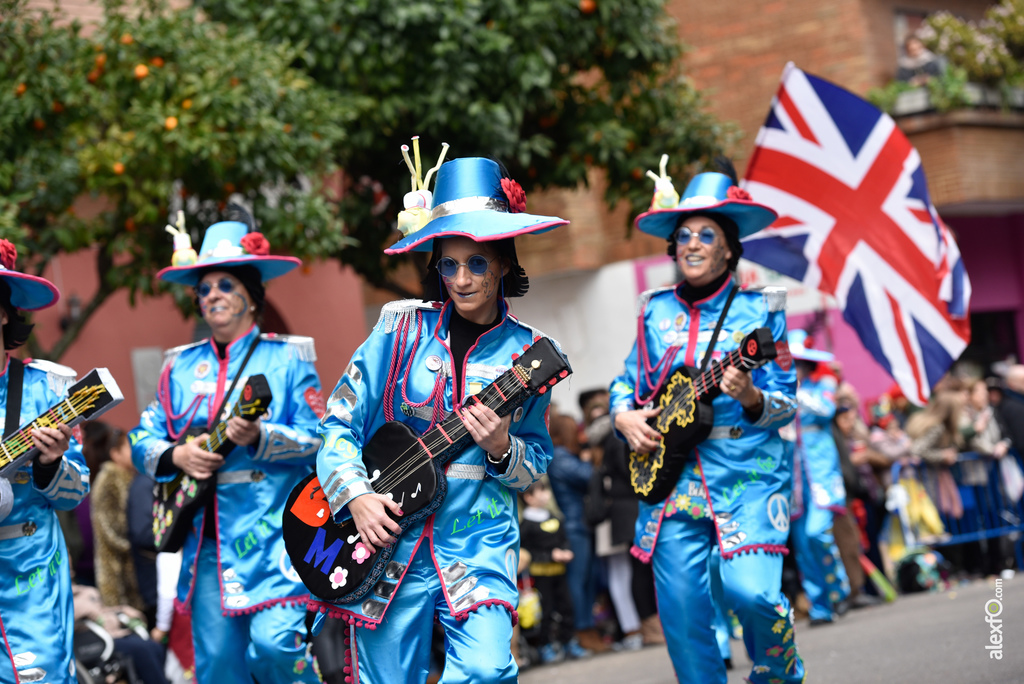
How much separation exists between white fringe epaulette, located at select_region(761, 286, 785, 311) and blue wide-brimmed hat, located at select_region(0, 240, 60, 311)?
3043mm

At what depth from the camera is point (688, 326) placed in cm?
575

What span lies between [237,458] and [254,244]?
1114mm

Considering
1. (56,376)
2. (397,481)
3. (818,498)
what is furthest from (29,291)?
(818,498)

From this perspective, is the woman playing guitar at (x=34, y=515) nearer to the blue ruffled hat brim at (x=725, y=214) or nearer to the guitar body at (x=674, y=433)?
the guitar body at (x=674, y=433)

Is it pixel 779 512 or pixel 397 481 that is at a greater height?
pixel 397 481

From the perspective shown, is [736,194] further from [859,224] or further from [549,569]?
[549,569]

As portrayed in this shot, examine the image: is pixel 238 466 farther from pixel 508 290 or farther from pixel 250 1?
pixel 250 1

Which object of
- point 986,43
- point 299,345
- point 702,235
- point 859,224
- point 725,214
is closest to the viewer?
point 702,235

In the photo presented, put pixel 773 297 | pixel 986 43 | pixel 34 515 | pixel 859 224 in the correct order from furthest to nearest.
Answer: pixel 986 43
pixel 859 224
pixel 773 297
pixel 34 515

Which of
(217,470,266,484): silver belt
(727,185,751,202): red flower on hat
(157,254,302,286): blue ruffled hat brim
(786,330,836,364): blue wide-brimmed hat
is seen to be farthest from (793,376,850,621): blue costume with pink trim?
(217,470,266,484): silver belt

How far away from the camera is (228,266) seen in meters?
6.27

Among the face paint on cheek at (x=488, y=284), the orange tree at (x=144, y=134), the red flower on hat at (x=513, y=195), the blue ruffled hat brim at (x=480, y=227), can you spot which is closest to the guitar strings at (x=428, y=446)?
the face paint on cheek at (x=488, y=284)

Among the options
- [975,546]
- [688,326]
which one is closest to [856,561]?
[975,546]

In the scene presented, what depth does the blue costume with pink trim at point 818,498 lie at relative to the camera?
402 inches
